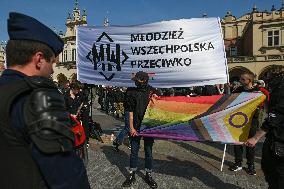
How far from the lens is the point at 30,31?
1.63m

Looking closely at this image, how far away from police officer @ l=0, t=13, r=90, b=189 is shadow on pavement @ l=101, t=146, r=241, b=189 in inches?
194

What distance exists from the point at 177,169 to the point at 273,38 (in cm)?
4585

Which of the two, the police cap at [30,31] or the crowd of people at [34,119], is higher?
the police cap at [30,31]

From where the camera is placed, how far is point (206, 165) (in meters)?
7.42

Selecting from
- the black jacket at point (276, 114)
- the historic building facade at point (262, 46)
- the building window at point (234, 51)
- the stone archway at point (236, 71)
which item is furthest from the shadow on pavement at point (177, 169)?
the building window at point (234, 51)

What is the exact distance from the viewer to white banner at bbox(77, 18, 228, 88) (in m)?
7.32

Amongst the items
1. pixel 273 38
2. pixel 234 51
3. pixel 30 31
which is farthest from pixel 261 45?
pixel 30 31

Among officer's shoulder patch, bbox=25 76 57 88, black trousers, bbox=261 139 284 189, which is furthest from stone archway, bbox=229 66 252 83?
officer's shoulder patch, bbox=25 76 57 88

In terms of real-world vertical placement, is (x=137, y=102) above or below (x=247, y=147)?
above

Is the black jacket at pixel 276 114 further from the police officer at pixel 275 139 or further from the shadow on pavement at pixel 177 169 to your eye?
the shadow on pavement at pixel 177 169

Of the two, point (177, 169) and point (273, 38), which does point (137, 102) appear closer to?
point (177, 169)

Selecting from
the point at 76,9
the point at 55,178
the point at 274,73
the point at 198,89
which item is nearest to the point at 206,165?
the point at 274,73

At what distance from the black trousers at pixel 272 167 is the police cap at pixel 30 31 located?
280cm

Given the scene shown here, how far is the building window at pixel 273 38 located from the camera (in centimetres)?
4853
